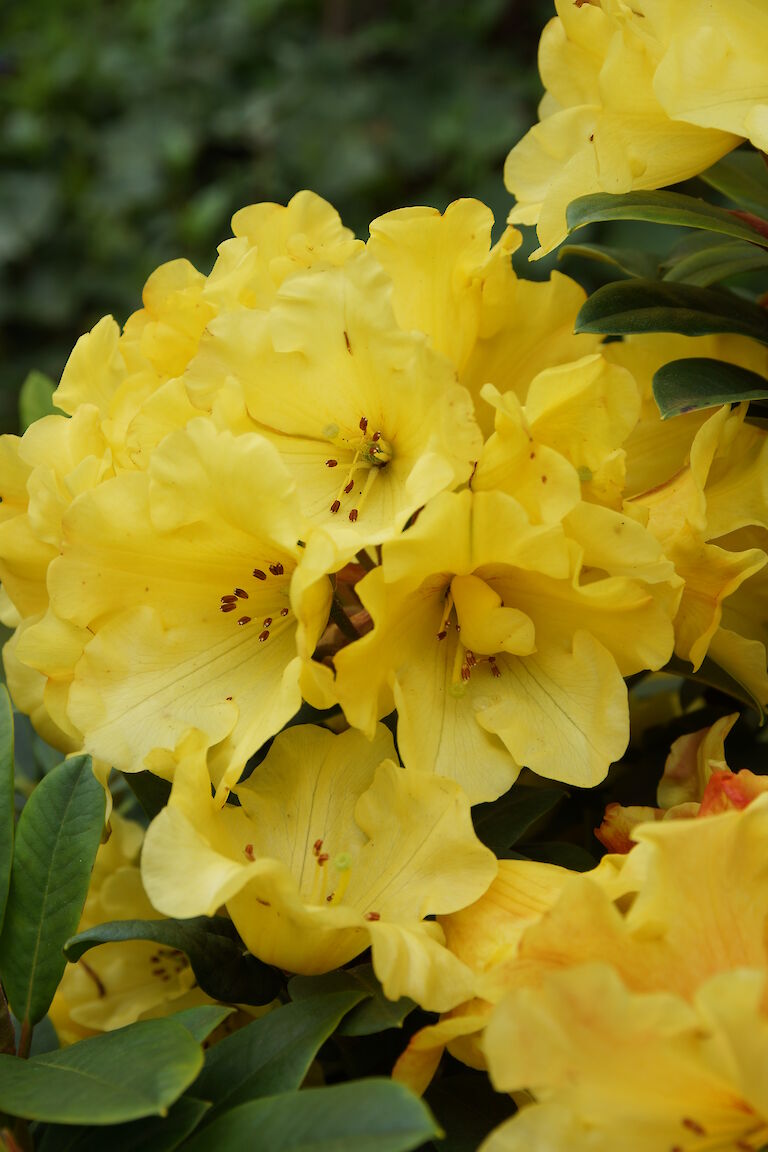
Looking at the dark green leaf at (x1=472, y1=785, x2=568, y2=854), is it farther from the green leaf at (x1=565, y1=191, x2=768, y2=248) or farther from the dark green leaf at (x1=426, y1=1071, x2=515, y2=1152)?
the green leaf at (x1=565, y1=191, x2=768, y2=248)

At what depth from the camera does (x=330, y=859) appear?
66 centimetres

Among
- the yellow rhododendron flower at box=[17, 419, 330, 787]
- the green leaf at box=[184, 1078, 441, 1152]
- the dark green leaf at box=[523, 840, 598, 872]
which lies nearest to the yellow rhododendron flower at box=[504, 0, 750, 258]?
the yellow rhododendron flower at box=[17, 419, 330, 787]

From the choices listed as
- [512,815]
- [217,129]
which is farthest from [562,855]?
[217,129]

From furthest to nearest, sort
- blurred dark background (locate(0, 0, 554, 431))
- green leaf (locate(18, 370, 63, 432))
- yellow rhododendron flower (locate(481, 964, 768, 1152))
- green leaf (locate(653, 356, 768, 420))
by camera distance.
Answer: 1. blurred dark background (locate(0, 0, 554, 431))
2. green leaf (locate(18, 370, 63, 432))
3. green leaf (locate(653, 356, 768, 420))
4. yellow rhododendron flower (locate(481, 964, 768, 1152))

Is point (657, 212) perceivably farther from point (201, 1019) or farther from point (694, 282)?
point (201, 1019)

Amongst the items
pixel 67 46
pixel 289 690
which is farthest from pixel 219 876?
pixel 67 46

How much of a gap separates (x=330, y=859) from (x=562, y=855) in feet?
0.46

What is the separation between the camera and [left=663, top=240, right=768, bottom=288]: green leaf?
2.75 feet

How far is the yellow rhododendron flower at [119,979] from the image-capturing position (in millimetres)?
794

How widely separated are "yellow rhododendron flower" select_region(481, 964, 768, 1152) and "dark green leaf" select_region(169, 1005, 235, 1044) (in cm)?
16

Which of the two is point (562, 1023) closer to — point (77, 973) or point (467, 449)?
point (467, 449)

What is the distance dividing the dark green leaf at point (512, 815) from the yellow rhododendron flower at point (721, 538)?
109mm

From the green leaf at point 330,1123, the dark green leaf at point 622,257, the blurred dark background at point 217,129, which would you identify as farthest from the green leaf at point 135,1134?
the blurred dark background at point 217,129

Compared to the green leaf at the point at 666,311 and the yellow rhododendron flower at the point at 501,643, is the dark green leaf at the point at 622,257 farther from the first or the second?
the yellow rhododendron flower at the point at 501,643
